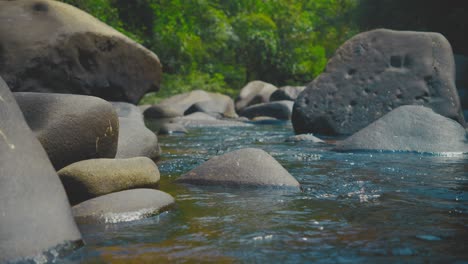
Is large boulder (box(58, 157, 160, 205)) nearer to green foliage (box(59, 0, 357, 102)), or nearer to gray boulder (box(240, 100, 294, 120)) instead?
gray boulder (box(240, 100, 294, 120))

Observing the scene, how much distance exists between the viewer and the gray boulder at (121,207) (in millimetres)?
3789

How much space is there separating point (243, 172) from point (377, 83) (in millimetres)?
5466

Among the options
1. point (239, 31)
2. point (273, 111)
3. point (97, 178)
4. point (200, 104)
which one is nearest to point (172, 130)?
point (273, 111)

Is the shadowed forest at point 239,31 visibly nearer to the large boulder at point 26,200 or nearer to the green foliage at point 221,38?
the green foliage at point 221,38

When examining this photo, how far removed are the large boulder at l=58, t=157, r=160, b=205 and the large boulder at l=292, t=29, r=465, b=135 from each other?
6192 millimetres

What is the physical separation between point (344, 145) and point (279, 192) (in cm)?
312

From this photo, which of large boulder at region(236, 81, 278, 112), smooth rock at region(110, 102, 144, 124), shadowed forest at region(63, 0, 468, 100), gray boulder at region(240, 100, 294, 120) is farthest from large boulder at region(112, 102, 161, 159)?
large boulder at region(236, 81, 278, 112)

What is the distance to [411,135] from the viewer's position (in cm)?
749

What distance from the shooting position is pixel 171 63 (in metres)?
23.5

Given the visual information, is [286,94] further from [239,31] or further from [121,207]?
[121,207]

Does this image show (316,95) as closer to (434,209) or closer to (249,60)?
(434,209)

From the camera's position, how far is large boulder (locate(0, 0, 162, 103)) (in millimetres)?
8828

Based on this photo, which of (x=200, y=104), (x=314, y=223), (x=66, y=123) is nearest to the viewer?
(x=314, y=223)

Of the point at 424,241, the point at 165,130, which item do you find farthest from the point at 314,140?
the point at 424,241
